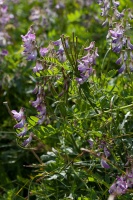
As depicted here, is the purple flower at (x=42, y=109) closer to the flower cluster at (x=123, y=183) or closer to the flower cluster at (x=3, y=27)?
the flower cluster at (x=123, y=183)

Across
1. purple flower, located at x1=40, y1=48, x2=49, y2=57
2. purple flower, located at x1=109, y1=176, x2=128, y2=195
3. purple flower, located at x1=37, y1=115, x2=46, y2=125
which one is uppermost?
purple flower, located at x1=40, y1=48, x2=49, y2=57

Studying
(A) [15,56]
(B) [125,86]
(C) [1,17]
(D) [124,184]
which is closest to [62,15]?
(C) [1,17]

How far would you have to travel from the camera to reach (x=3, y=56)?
10.2 feet

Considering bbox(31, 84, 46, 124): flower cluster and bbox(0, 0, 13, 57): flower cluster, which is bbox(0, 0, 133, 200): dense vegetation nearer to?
bbox(31, 84, 46, 124): flower cluster

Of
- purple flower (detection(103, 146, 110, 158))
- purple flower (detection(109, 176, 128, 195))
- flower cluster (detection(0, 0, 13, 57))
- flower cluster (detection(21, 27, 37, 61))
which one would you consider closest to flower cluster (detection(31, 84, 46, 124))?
flower cluster (detection(21, 27, 37, 61))

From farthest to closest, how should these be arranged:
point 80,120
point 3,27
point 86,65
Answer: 1. point 3,27
2. point 80,120
3. point 86,65

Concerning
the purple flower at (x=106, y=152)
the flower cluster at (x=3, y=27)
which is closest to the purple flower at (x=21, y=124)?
the purple flower at (x=106, y=152)

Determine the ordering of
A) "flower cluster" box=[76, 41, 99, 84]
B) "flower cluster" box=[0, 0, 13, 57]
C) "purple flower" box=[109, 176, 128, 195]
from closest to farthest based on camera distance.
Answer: "purple flower" box=[109, 176, 128, 195] → "flower cluster" box=[76, 41, 99, 84] → "flower cluster" box=[0, 0, 13, 57]

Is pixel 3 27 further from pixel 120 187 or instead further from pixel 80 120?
pixel 120 187

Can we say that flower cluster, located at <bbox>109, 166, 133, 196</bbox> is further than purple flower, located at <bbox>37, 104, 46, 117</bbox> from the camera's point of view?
No

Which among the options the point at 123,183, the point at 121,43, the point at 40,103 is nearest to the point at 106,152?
the point at 123,183

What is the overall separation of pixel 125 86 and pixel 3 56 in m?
1.02

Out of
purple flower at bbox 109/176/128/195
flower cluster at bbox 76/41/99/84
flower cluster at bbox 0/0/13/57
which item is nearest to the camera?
purple flower at bbox 109/176/128/195

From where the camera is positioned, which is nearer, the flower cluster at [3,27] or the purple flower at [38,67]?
the purple flower at [38,67]
